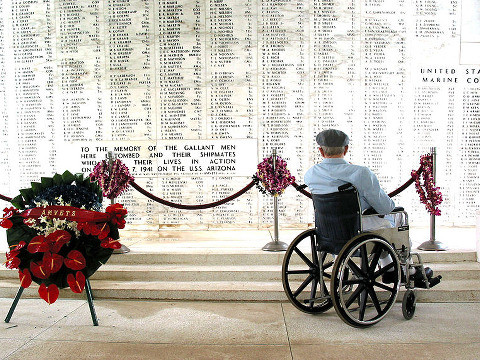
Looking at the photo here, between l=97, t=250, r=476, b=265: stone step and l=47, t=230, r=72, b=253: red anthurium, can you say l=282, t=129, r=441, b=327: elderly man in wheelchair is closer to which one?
l=97, t=250, r=476, b=265: stone step

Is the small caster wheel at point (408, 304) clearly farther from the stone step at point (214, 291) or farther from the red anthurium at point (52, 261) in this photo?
the red anthurium at point (52, 261)

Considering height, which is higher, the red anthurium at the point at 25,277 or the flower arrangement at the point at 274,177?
the flower arrangement at the point at 274,177

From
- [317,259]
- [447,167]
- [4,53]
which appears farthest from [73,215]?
[447,167]

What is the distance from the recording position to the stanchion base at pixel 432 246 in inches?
157

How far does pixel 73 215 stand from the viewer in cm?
267

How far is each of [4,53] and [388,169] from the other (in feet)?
16.4

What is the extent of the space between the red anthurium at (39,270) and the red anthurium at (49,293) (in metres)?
0.08

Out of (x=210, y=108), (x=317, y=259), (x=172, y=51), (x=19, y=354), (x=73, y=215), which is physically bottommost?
(x=19, y=354)

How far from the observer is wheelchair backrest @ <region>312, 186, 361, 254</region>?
8.47ft

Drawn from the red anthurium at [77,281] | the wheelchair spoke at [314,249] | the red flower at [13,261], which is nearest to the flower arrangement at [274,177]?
the wheelchair spoke at [314,249]

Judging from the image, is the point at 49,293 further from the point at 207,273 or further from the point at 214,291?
the point at 207,273

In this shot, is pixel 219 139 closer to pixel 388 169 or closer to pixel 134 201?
pixel 134 201

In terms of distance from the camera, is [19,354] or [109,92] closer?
[19,354]

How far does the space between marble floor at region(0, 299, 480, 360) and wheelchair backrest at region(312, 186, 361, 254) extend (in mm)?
563
